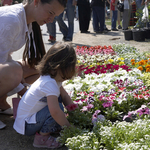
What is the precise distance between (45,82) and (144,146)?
90 cm

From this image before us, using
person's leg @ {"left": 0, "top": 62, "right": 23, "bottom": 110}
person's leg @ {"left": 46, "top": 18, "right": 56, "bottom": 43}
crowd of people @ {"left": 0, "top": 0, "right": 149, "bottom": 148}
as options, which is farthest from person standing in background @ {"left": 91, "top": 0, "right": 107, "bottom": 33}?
person's leg @ {"left": 0, "top": 62, "right": 23, "bottom": 110}

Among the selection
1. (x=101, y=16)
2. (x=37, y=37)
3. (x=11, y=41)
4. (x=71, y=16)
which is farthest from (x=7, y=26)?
(x=101, y=16)

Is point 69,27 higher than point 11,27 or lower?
lower

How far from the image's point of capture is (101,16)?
9.76 meters

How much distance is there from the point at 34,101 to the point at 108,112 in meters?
0.74

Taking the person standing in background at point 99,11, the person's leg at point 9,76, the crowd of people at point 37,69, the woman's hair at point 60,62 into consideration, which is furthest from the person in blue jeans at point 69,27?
the woman's hair at point 60,62

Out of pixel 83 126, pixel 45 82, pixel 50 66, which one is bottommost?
pixel 83 126

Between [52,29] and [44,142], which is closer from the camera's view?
[44,142]

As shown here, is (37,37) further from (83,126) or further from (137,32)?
(137,32)

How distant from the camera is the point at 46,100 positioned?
79.3 inches

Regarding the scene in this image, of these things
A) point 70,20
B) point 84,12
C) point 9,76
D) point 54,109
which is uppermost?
point 84,12

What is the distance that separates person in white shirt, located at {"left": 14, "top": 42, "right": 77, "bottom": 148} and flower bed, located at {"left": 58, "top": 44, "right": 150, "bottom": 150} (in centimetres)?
18

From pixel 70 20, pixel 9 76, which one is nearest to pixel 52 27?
pixel 70 20

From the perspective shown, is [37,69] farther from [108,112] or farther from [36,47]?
[108,112]
